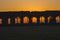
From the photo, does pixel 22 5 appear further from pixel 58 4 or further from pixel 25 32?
pixel 25 32

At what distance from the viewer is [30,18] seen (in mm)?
759

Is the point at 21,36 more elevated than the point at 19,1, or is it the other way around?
the point at 19,1

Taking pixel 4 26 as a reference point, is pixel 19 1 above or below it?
above

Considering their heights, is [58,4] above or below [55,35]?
above

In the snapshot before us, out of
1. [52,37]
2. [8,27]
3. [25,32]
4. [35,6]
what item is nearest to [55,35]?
[52,37]

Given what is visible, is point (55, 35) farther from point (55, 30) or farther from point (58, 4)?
point (58, 4)

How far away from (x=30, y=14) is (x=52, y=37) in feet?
0.59

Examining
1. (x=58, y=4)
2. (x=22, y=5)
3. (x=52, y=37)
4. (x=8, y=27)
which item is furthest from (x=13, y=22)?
(x=58, y=4)

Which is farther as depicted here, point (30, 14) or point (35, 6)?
point (35, 6)

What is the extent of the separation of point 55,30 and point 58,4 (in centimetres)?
60

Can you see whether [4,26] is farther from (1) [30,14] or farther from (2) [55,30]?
(2) [55,30]

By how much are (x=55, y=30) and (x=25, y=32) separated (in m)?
0.17

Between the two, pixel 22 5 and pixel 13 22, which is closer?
pixel 13 22

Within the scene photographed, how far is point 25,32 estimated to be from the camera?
2.41ft
